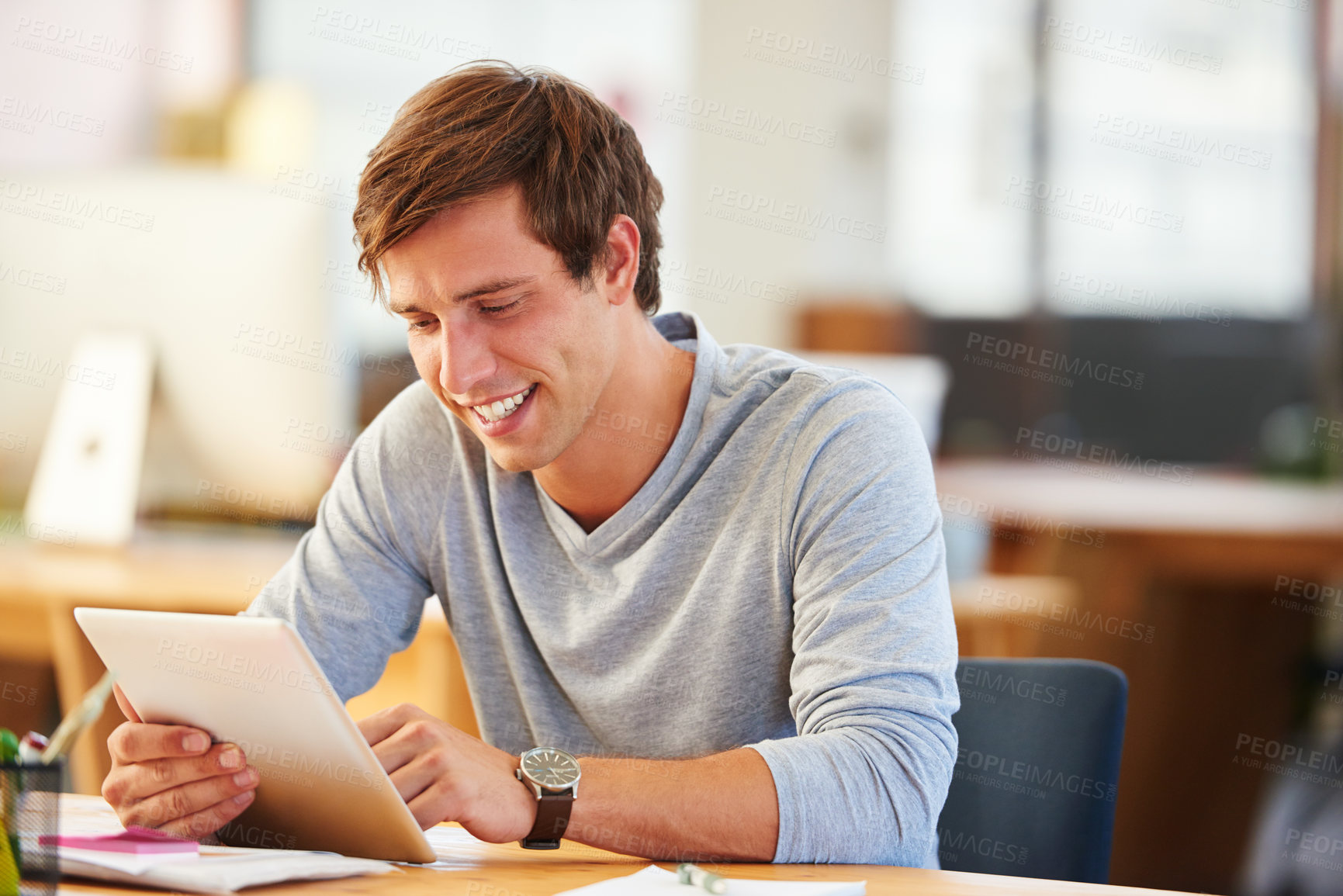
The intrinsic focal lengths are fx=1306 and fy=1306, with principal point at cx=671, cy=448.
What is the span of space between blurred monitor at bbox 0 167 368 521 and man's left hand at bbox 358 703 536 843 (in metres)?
1.03

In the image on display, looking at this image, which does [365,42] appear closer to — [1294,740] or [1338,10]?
[1338,10]

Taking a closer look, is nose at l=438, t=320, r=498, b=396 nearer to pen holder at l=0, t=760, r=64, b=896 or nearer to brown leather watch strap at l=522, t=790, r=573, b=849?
brown leather watch strap at l=522, t=790, r=573, b=849

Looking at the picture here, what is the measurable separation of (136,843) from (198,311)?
122 cm

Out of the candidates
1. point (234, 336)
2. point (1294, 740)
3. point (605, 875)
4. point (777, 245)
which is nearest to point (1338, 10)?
point (777, 245)

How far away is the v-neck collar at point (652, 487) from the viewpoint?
133cm

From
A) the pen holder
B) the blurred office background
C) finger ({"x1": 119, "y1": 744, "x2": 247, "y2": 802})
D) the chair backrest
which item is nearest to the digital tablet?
finger ({"x1": 119, "y1": 744, "x2": 247, "y2": 802})

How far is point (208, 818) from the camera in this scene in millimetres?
1011

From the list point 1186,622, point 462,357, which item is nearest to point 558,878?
point 462,357

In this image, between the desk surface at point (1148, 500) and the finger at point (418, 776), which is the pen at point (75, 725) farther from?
the desk surface at point (1148, 500)

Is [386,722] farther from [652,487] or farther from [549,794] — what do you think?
[652,487]

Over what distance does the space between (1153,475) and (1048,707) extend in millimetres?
3180

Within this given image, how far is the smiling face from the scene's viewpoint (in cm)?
119

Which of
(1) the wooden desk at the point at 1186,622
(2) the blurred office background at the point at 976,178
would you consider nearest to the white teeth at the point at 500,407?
(1) the wooden desk at the point at 1186,622

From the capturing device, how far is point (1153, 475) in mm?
4207
